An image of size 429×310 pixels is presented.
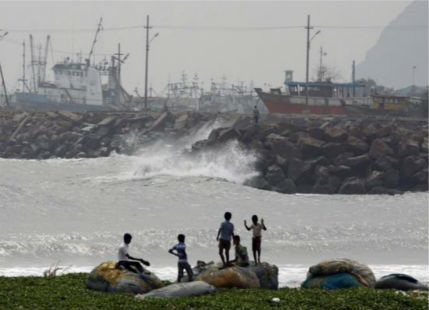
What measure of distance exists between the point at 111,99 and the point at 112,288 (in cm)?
17439

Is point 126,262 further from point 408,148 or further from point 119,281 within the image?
point 408,148

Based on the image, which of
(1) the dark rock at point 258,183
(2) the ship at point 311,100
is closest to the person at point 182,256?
(1) the dark rock at point 258,183

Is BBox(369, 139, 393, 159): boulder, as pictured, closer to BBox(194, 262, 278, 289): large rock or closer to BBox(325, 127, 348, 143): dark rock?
BBox(325, 127, 348, 143): dark rock

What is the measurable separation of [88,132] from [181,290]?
300 feet

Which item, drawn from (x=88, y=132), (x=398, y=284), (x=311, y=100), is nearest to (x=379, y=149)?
(x=398, y=284)

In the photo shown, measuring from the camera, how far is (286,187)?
199 ft

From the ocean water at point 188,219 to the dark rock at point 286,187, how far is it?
1.89 metres

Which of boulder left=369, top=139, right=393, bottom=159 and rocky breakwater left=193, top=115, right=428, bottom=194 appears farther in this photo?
boulder left=369, top=139, right=393, bottom=159

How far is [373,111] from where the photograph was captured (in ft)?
367

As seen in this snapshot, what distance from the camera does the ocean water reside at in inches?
1293

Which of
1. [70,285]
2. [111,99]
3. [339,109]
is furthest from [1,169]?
[111,99]

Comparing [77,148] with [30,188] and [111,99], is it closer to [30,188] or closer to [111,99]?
[30,188]

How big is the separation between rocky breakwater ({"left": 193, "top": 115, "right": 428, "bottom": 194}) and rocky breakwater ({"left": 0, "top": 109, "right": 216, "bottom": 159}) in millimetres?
32531

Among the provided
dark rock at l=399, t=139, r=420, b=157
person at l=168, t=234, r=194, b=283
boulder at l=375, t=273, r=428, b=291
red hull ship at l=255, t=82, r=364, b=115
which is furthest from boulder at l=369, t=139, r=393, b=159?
red hull ship at l=255, t=82, r=364, b=115
